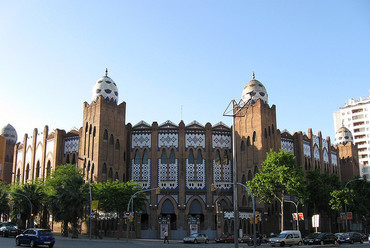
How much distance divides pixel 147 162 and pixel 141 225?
8908 mm

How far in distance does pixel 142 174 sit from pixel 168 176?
12.4ft

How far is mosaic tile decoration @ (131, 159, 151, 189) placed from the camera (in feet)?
199

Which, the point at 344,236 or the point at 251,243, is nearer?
the point at 251,243

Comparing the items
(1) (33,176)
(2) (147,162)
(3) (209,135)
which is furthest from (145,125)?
(1) (33,176)

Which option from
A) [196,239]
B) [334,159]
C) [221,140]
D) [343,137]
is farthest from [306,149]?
[196,239]

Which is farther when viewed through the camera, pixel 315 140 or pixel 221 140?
pixel 315 140

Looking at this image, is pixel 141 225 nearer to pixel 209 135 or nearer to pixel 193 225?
pixel 193 225

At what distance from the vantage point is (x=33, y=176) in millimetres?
67125

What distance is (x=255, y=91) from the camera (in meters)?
63.6

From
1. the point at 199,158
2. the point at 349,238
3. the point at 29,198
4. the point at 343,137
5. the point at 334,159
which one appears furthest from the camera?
the point at 343,137

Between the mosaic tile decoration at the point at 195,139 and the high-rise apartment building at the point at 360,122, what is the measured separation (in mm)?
74063

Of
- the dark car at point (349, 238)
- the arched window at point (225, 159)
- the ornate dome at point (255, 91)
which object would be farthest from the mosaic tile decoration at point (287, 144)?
the dark car at point (349, 238)

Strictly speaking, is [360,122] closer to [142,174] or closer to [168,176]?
[168,176]

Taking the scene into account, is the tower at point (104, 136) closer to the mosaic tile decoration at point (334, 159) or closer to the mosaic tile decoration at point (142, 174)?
the mosaic tile decoration at point (142, 174)
